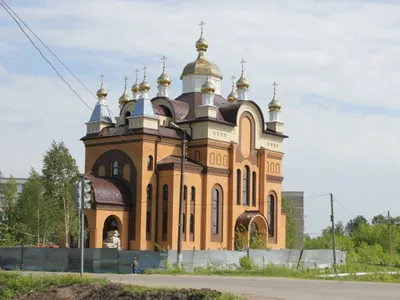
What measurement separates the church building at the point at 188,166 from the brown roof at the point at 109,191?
0.22ft

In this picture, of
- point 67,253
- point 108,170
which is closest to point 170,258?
point 67,253

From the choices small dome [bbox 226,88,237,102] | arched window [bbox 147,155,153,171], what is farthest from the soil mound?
small dome [bbox 226,88,237,102]

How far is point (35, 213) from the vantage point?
55.9 metres

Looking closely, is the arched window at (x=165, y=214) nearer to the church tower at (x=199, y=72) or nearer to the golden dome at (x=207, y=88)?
the golden dome at (x=207, y=88)

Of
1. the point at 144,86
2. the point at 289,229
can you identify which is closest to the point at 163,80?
the point at 144,86

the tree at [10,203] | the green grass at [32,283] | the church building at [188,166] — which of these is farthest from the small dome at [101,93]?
the green grass at [32,283]

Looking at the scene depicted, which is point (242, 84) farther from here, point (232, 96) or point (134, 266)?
point (134, 266)

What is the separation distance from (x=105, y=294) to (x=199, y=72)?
123 ft

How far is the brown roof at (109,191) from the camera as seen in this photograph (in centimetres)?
4303

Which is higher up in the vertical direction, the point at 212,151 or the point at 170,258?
the point at 212,151

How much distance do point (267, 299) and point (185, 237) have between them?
2914cm

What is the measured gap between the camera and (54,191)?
47.1 meters

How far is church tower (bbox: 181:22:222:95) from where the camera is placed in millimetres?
53656

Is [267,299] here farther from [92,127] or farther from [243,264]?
[92,127]
